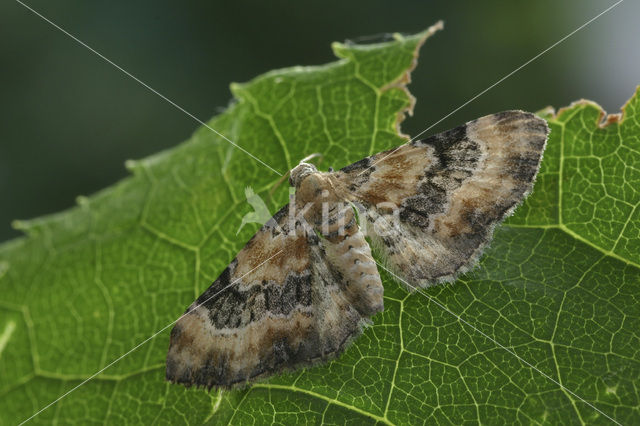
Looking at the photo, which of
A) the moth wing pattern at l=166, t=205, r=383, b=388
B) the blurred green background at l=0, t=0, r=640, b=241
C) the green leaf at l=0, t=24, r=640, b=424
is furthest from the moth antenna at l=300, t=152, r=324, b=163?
the blurred green background at l=0, t=0, r=640, b=241

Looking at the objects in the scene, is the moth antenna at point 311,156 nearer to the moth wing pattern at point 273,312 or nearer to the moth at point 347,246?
the moth at point 347,246

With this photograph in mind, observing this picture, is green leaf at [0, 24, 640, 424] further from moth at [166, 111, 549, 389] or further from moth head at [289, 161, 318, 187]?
moth head at [289, 161, 318, 187]

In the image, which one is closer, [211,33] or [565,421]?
[565,421]

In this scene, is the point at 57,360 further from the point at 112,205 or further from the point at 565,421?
the point at 565,421

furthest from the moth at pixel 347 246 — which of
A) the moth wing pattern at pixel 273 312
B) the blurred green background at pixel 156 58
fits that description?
the blurred green background at pixel 156 58

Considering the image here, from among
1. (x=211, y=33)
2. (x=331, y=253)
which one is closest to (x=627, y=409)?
(x=331, y=253)

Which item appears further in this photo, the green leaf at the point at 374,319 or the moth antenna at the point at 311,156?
the moth antenna at the point at 311,156
